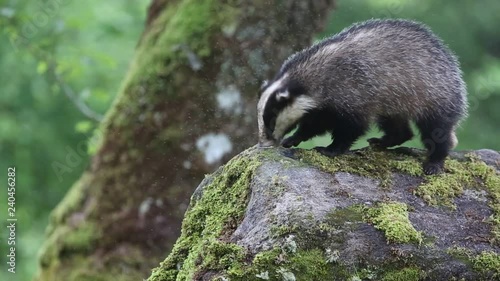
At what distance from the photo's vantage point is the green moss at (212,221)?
429 centimetres

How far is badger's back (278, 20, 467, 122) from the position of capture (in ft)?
19.0

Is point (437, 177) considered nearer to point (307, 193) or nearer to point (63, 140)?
point (307, 193)

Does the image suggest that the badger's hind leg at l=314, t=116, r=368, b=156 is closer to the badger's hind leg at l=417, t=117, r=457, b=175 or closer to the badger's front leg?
the badger's front leg

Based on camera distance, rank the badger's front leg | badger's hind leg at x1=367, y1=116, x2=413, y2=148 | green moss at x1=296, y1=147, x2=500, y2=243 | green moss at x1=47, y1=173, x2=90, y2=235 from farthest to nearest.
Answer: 1. green moss at x1=47, y1=173, x2=90, y2=235
2. badger's hind leg at x1=367, y1=116, x2=413, y2=148
3. the badger's front leg
4. green moss at x1=296, y1=147, x2=500, y2=243

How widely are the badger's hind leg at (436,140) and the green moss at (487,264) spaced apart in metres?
0.92

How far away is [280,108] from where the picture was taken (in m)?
5.70

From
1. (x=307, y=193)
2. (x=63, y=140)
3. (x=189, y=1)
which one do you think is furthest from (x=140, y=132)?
(x=63, y=140)

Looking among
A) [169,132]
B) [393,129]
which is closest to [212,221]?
[393,129]

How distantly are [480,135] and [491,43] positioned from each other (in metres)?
1.96

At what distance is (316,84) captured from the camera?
19.0 ft

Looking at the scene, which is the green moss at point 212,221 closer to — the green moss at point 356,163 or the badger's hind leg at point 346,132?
the green moss at point 356,163

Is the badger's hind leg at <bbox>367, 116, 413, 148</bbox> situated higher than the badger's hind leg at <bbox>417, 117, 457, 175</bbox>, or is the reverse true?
the badger's hind leg at <bbox>367, 116, 413, 148</bbox>

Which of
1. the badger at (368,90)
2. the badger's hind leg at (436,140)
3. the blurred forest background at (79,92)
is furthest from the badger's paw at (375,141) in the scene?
the blurred forest background at (79,92)

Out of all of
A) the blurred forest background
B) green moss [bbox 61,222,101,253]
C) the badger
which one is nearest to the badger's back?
the badger
